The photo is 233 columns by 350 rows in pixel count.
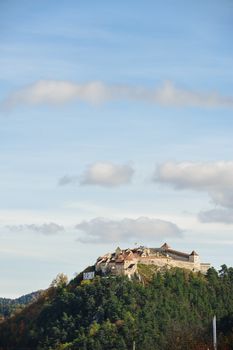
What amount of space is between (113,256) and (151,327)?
18.7 metres

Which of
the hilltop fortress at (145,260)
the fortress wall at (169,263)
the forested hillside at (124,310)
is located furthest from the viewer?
the fortress wall at (169,263)

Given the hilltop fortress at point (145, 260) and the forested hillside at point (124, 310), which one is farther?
the hilltop fortress at point (145, 260)

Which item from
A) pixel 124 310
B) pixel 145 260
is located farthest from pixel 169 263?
pixel 124 310

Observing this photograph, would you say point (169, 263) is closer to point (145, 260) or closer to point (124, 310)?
point (145, 260)

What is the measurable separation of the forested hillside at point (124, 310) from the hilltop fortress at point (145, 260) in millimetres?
1597

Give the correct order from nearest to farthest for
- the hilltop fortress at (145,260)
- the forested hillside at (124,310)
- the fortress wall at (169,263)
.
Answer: the forested hillside at (124,310), the hilltop fortress at (145,260), the fortress wall at (169,263)

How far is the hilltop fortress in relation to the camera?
124m

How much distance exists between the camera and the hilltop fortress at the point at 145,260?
124500mm

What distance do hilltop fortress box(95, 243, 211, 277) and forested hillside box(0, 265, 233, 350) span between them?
62.9 inches

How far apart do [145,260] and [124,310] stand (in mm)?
11245

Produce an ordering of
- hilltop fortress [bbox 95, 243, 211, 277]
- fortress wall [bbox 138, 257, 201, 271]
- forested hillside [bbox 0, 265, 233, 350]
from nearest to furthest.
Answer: forested hillside [bbox 0, 265, 233, 350], hilltop fortress [bbox 95, 243, 211, 277], fortress wall [bbox 138, 257, 201, 271]

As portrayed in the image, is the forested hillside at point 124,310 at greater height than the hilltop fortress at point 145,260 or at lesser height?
lesser

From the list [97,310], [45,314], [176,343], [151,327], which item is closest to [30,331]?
[45,314]

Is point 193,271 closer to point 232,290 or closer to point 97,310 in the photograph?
point 232,290
